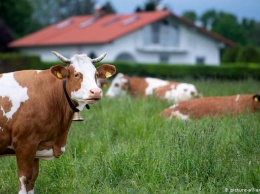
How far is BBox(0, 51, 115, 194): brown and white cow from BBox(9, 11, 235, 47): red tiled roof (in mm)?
35084

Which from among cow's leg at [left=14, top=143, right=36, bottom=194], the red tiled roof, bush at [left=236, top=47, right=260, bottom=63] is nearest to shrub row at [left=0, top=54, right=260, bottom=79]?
bush at [left=236, top=47, right=260, bottom=63]

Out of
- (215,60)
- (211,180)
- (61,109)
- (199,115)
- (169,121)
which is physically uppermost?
(61,109)

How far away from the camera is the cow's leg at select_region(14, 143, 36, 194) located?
19.2ft

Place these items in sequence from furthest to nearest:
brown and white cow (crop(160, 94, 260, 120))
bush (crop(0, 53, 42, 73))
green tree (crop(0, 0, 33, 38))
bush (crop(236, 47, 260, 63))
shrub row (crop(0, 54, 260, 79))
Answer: green tree (crop(0, 0, 33, 38)) < bush (crop(236, 47, 260, 63)) < shrub row (crop(0, 54, 260, 79)) < bush (crop(0, 53, 42, 73)) < brown and white cow (crop(160, 94, 260, 120))

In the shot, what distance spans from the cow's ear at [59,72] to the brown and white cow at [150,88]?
785 centimetres

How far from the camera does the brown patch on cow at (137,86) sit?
15531 millimetres

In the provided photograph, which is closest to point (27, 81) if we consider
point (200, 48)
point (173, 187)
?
point (173, 187)

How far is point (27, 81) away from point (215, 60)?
44.8 metres

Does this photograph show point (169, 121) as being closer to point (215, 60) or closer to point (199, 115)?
point (199, 115)

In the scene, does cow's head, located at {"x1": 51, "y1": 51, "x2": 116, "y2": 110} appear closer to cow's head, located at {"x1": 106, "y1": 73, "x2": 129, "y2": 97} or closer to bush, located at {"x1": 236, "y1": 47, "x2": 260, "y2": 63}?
cow's head, located at {"x1": 106, "y1": 73, "x2": 129, "y2": 97}

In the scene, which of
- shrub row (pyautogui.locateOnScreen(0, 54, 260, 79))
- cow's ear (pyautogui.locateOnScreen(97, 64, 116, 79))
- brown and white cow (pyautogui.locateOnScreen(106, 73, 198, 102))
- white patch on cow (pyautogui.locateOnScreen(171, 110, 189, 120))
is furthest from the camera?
shrub row (pyautogui.locateOnScreen(0, 54, 260, 79))

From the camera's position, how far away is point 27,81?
20.1 ft

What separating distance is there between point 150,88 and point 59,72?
9.46m

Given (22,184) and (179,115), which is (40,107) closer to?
(22,184)
